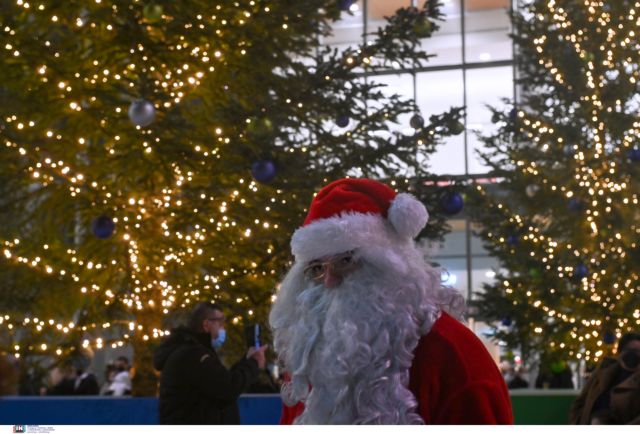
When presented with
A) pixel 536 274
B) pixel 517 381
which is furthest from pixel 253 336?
pixel 517 381

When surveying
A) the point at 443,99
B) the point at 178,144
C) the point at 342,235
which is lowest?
the point at 342,235

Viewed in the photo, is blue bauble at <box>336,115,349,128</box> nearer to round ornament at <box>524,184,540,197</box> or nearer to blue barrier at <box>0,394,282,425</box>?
blue barrier at <box>0,394,282,425</box>

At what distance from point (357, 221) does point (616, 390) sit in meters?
3.53

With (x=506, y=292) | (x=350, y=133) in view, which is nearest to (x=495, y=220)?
(x=506, y=292)

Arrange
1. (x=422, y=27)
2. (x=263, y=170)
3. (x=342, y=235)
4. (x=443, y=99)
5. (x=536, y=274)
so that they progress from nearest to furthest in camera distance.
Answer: (x=342, y=235)
(x=263, y=170)
(x=422, y=27)
(x=536, y=274)
(x=443, y=99)

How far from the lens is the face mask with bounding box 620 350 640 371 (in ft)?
20.7

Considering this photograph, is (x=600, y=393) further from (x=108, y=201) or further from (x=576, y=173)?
(x=576, y=173)

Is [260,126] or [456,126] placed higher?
[456,126]

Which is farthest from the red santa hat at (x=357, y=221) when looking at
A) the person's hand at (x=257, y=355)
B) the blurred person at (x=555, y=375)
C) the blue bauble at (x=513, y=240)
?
the blurred person at (x=555, y=375)

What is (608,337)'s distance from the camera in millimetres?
12766

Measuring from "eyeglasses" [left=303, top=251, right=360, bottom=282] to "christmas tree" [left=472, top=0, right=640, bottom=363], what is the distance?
9908 millimetres

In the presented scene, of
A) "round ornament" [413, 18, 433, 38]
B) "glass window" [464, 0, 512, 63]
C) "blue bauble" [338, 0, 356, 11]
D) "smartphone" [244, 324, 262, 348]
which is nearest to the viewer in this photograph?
"smartphone" [244, 324, 262, 348]

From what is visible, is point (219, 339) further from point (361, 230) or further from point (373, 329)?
point (373, 329)

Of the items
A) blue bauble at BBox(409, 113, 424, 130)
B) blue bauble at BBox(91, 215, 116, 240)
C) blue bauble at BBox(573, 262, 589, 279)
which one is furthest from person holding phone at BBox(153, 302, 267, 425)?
blue bauble at BBox(573, 262, 589, 279)
